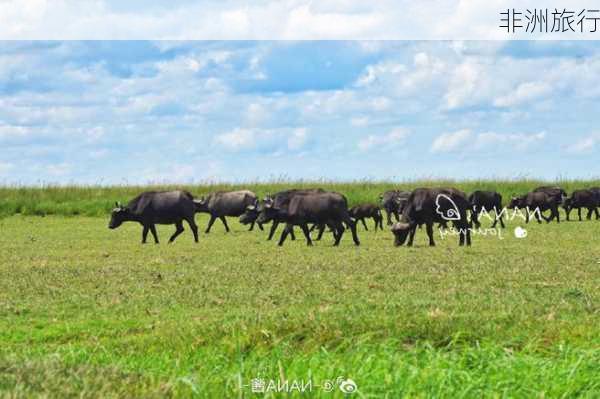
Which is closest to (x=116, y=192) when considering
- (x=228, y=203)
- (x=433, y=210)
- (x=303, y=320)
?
(x=228, y=203)

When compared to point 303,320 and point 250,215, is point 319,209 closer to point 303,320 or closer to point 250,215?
point 250,215

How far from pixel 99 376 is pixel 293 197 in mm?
16868

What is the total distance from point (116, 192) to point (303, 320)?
35.9 m

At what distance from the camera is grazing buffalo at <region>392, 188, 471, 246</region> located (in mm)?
21297

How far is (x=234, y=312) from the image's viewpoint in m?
10.9

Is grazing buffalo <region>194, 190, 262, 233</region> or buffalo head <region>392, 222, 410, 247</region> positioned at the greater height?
grazing buffalo <region>194, 190, 262, 233</region>

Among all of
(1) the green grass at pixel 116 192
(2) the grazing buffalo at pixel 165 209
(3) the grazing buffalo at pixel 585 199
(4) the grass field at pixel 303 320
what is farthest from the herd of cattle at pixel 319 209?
(1) the green grass at pixel 116 192

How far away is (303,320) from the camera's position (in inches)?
364

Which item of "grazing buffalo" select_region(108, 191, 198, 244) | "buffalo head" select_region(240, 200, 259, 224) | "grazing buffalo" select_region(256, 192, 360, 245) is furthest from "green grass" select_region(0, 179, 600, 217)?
"grazing buffalo" select_region(256, 192, 360, 245)

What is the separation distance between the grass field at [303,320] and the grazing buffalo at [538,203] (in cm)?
1190

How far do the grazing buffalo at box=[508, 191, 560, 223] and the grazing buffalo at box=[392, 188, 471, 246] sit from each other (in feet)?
38.8

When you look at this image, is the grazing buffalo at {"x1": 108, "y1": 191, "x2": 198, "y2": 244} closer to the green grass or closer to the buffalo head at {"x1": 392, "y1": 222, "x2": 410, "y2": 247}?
the buffalo head at {"x1": 392, "y1": 222, "x2": 410, "y2": 247}

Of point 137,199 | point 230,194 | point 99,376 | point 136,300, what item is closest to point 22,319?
point 136,300

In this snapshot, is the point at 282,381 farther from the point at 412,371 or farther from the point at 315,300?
the point at 315,300
